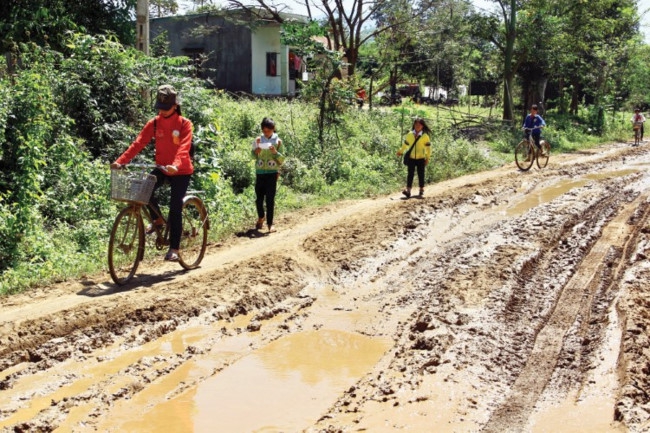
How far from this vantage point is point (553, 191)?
48.1ft

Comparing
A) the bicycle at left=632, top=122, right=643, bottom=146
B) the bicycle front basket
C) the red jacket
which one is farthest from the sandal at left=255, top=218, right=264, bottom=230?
the bicycle at left=632, top=122, right=643, bottom=146

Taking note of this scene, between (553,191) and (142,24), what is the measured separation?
354 inches

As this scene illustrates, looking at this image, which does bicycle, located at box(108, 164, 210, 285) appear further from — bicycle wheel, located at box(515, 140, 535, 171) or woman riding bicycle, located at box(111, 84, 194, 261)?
bicycle wheel, located at box(515, 140, 535, 171)

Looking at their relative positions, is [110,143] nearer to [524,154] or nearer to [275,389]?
[275,389]

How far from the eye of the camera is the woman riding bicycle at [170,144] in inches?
276

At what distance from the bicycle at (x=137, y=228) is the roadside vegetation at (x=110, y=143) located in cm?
61

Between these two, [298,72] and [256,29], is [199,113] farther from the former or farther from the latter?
[298,72]

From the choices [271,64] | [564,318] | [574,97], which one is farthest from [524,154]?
[574,97]

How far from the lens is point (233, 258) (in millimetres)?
8469

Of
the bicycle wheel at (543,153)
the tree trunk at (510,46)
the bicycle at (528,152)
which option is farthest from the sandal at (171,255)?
the tree trunk at (510,46)

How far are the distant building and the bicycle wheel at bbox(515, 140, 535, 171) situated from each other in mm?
11924

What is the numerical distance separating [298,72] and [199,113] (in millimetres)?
20282

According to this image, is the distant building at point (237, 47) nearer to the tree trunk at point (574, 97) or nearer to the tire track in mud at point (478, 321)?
the tree trunk at point (574, 97)

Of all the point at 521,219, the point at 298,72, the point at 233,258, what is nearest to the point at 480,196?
the point at 521,219
